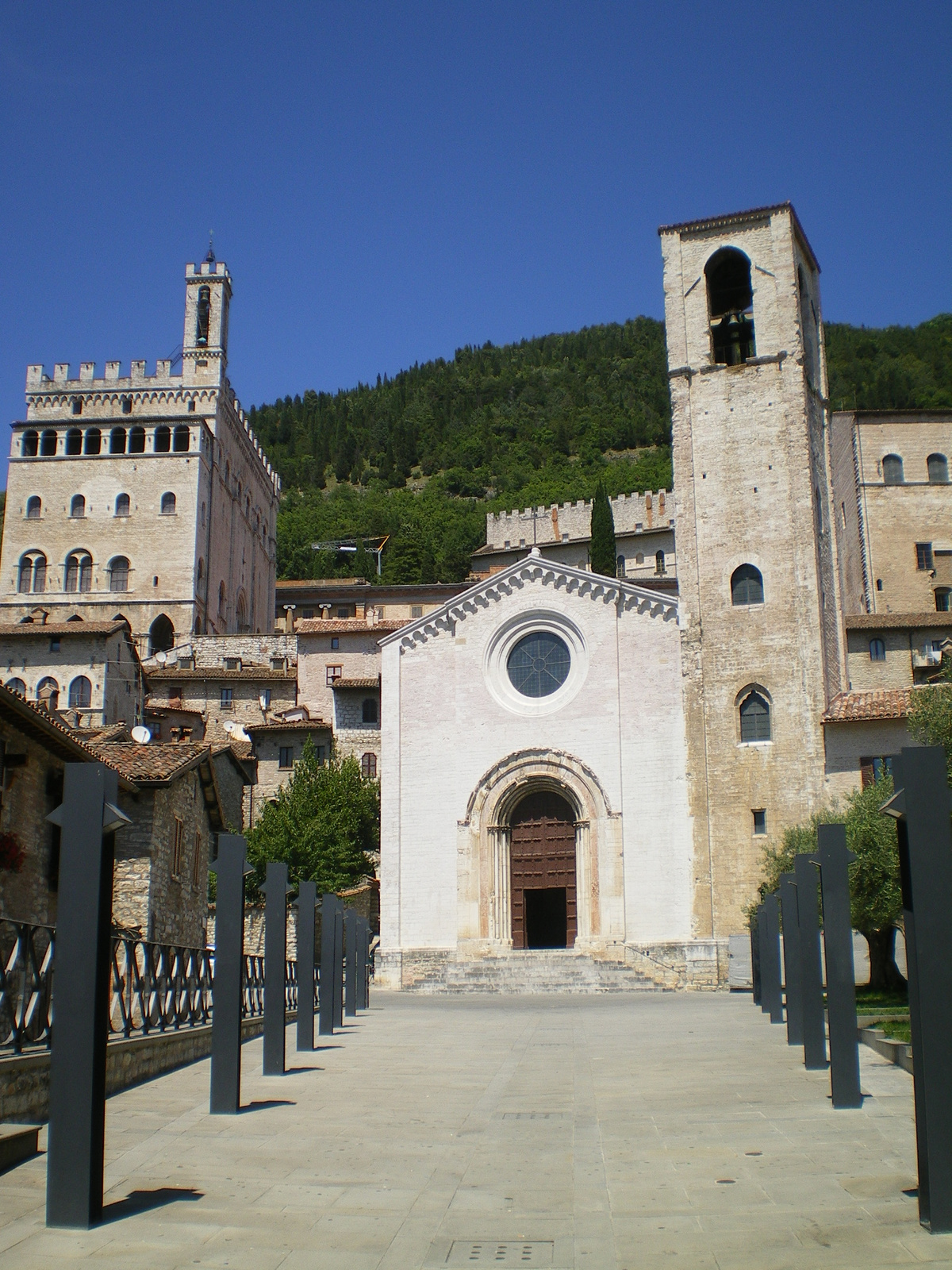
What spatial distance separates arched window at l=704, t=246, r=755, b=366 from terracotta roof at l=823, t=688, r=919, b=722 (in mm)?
11998

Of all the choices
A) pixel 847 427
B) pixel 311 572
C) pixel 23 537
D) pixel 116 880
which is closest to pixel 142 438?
pixel 23 537

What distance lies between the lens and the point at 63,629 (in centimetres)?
5150

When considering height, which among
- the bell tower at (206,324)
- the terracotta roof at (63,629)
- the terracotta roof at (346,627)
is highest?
the bell tower at (206,324)

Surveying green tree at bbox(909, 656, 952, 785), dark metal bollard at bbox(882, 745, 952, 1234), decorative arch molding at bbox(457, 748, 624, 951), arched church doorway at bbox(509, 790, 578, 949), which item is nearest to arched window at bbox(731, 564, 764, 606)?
decorative arch molding at bbox(457, 748, 624, 951)

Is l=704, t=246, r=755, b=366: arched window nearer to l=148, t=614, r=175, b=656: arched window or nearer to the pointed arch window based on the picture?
l=148, t=614, r=175, b=656: arched window

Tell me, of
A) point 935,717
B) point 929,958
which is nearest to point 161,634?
point 935,717

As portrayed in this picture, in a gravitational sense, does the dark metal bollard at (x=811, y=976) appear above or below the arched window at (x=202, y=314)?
below

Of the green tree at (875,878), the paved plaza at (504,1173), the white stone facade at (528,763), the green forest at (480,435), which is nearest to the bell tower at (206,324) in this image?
the green forest at (480,435)

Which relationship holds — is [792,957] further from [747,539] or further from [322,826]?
[322,826]

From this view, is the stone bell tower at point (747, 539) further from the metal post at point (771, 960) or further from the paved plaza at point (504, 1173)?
the paved plaza at point (504, 1173)

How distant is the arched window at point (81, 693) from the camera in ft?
166

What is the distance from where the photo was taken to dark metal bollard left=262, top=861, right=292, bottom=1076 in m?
13.0

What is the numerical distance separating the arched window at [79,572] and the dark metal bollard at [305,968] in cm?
5357

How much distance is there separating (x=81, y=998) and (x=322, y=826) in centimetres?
3767
